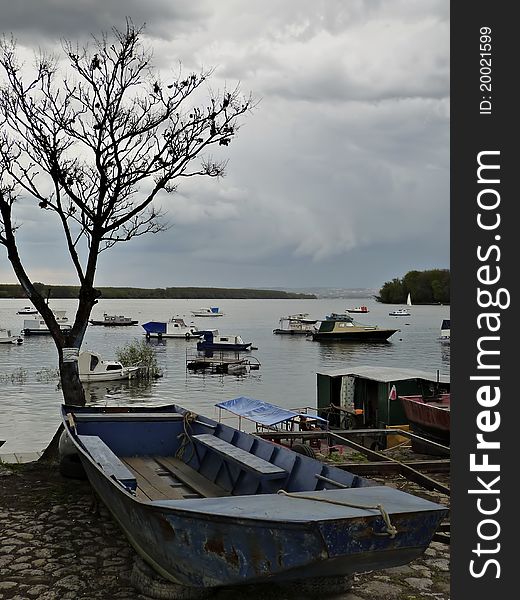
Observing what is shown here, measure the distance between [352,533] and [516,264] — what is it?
7.65 feet

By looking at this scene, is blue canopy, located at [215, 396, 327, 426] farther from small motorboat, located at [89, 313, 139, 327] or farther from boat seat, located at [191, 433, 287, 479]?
small motorboat, located at [89, 313, 139, 327]

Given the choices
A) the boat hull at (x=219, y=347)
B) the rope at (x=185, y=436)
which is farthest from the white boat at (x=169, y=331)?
the rope at (x=185, y=436)

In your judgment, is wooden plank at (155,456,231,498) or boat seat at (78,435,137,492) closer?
boat seat at (78,435,137,492)

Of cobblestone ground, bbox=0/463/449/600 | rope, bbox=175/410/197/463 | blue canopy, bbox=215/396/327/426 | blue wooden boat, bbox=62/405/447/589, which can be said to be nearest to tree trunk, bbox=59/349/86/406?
rope, bbox=175/410/197/463

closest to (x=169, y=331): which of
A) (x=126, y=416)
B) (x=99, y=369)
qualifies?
(x=99, y=369)

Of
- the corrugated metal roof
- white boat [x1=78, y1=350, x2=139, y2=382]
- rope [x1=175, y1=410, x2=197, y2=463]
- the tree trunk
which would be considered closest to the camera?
rope [x1=175, y1=410, x2=197, y2=463]

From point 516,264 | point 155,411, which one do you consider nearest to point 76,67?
point 155,411

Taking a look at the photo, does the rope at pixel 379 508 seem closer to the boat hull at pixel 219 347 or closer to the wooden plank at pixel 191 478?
the wooden plank at pixel 191 478

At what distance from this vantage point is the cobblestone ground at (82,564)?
6.58 m

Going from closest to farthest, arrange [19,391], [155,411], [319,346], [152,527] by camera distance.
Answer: [152,527] < [155,411] < [19,391] < [319,346]

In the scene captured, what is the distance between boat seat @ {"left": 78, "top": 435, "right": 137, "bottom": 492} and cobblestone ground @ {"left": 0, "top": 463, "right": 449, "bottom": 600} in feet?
2.61

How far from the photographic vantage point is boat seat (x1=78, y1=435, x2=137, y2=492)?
24.7 ft

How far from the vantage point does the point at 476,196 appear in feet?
16.1

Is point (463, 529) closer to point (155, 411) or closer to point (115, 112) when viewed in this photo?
point (155, 411)
